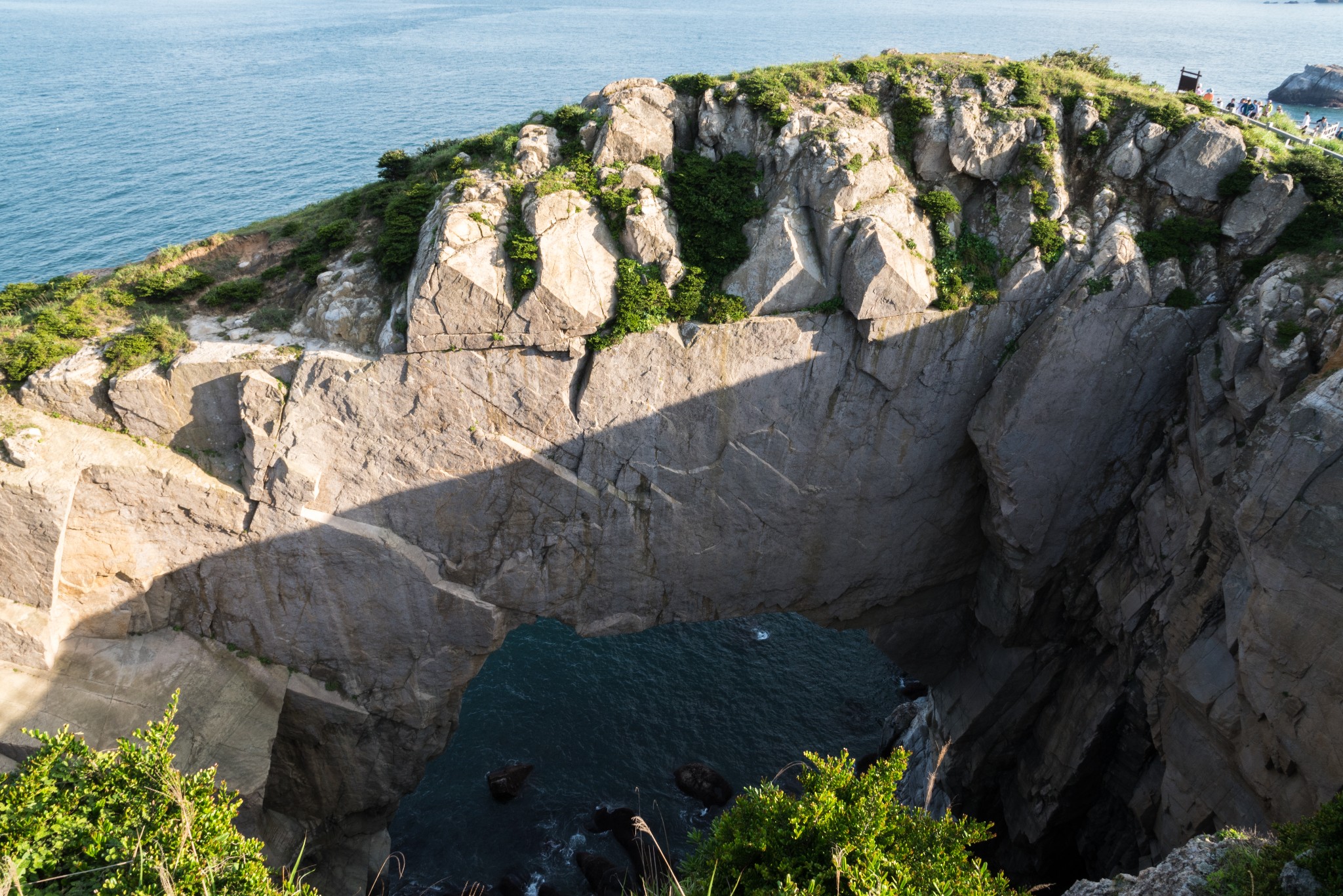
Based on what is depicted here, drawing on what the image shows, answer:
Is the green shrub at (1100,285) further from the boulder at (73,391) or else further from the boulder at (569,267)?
the boulder at (73,391)

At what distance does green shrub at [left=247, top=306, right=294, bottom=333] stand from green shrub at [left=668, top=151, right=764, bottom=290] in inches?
441

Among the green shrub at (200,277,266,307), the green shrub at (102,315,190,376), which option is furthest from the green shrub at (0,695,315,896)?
the green shrub at (200,277,266,307)

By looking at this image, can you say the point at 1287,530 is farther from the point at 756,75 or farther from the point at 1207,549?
the point at 756,75

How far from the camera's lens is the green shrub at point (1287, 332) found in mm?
17453

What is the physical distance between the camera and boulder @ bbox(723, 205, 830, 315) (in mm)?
21000

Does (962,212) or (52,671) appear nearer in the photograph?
(52,671)

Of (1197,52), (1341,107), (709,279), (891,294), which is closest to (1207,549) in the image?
(891,294)

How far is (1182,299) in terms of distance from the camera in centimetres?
2030

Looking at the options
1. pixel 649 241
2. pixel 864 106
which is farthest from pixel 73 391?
pixel 864 106

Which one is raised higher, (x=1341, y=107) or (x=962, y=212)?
(x=1341, y=107)

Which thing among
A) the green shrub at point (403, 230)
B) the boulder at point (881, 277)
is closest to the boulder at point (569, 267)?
the green shrub at point (403, 230)

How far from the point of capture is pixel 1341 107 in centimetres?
6681

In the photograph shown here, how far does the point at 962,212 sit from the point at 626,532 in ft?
44.0

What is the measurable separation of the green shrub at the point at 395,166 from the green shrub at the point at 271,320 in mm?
6441
